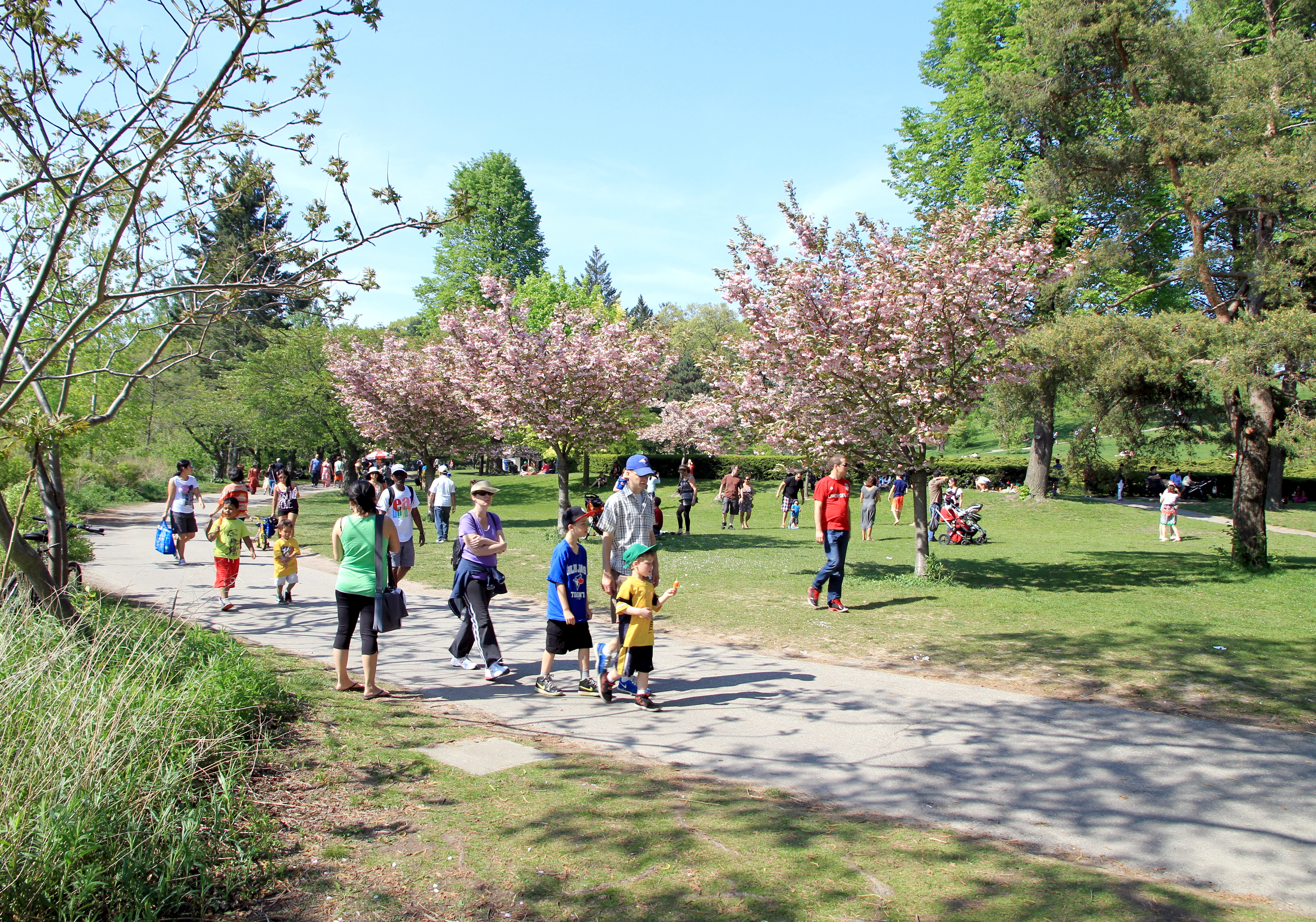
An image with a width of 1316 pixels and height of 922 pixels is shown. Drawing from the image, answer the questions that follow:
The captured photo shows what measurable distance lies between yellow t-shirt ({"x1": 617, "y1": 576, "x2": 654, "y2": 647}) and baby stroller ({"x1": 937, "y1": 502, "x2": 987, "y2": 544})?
53.5 feet

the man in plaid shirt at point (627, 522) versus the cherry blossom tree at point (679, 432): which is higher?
the cherry blossom tree at point (679, 432)

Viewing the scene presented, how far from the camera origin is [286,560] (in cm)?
1057

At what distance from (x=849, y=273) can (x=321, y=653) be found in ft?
29.6

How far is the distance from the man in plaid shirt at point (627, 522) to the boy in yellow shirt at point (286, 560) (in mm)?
5309

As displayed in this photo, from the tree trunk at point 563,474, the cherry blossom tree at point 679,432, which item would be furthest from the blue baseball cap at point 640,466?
the cherry blossom tree at point 679,432

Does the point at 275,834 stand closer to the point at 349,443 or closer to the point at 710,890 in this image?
the point at 710,890

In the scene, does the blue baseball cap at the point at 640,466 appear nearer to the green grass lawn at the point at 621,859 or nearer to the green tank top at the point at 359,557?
the green tank top at the point at 359,557

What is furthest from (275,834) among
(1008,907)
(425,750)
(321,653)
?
(321,653)

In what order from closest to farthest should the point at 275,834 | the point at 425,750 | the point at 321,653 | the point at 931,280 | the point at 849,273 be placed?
the point at 275,834 < the point at 425,750 < the point at 321,653 < the point at 931,280 < the point at 849,273

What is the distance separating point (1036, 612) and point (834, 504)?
117 inches

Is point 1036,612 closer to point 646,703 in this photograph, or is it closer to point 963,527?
point 646,703

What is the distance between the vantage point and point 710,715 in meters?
6.34

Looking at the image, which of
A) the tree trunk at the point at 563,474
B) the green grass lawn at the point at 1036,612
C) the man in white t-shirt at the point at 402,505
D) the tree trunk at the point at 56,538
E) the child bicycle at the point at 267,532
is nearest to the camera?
the tree trunk at the point at 56,538

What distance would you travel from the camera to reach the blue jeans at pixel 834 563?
10.5 m
